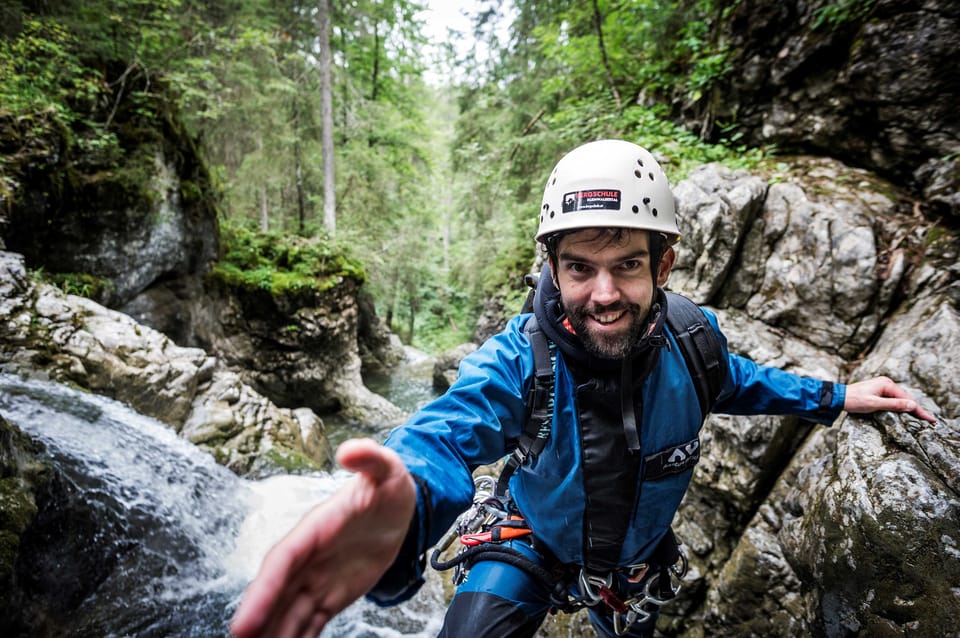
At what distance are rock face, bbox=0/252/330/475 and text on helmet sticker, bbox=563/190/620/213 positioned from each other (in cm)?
751

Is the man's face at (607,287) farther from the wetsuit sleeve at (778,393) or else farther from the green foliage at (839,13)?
the green foliage at (839,13)

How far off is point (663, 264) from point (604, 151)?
27.7 inches

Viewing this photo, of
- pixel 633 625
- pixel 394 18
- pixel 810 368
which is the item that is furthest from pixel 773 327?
pixel 394 18

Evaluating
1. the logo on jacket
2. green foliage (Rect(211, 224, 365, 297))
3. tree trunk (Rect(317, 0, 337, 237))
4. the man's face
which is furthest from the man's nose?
tree trunk (Rect(317, 0, 337, 237))

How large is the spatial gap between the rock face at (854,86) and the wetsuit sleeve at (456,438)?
15.0 ft

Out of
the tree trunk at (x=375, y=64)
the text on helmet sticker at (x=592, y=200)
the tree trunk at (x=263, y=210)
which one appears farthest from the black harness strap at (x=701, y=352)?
the tree trunk at (x=375, y=64)

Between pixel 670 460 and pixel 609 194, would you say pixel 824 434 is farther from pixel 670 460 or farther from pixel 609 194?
pixel 609 194

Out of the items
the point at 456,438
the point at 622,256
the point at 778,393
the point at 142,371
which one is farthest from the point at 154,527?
the point at 778,393

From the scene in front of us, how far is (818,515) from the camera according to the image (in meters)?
2.77

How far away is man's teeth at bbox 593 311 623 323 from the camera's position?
1.93m

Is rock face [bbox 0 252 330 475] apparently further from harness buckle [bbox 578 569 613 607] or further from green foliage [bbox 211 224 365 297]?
harness buckle [bbox 578 569 613 607]

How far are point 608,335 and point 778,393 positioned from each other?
1.35 metres

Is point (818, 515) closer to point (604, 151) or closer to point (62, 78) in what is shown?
point (604, 151)

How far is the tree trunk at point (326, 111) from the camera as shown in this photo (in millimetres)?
12404
